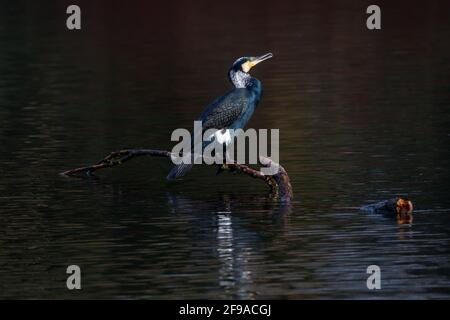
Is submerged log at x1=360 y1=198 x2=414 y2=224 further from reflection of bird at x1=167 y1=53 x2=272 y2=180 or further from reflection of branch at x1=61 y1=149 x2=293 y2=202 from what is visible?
reflection of bird at x1=167 y1=53 x2=272 y2=180

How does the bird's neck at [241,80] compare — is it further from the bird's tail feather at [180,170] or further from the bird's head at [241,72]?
the bird's tail feather at [180,170]

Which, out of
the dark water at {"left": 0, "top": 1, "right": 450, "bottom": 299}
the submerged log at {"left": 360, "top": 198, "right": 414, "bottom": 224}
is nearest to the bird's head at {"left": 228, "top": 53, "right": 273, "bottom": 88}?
the dark water at {"left": 0, "top": 1, "right": 450, "bottom": 299}

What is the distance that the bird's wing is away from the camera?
21.2m

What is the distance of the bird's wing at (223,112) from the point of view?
69.5ft

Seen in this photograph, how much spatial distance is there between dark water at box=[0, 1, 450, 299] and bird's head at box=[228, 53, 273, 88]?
4.44ft

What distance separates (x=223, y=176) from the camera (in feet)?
73.0

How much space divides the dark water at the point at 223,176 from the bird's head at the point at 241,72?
4.44ft

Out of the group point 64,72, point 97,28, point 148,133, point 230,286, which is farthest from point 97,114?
point 97,28

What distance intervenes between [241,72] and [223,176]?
59.0 inches

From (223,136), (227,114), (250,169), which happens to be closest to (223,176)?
(223,136)

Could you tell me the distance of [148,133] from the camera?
87.5 ft

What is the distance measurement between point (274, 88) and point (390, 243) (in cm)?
1670
